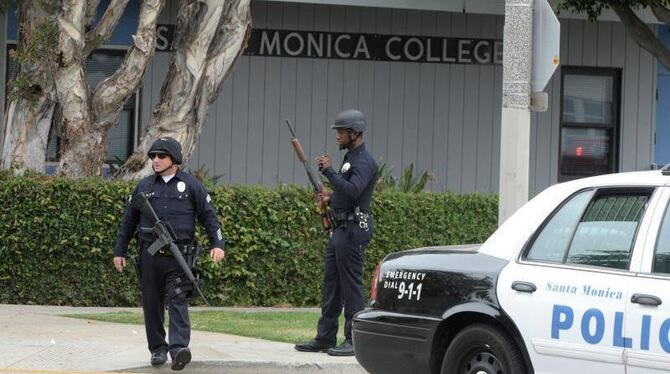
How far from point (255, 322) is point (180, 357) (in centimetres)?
324

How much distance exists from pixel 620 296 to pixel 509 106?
3.72 m

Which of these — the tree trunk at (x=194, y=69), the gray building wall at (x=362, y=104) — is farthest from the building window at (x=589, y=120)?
the tree trunk at (x=194, y=69)

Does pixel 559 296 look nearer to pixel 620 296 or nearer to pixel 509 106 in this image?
pixel 620 296

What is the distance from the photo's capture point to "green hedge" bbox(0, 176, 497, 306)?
44.4ft

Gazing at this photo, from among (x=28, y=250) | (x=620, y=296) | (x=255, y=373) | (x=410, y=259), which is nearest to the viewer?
(x=620, y=296)

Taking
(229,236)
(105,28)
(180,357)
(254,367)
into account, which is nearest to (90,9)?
(105,28)

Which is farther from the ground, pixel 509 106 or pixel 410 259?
pixel 509 106

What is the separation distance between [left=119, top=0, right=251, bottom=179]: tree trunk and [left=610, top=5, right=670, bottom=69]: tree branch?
4.73 m

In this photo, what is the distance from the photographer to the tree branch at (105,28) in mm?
14156

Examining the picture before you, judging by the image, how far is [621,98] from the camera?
747 inches

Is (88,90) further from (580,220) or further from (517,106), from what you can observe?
(580,220)

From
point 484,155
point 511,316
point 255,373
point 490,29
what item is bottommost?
point 255,373

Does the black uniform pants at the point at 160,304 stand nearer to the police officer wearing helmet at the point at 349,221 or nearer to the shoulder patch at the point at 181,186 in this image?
the shoulder patch at the point at 181,186

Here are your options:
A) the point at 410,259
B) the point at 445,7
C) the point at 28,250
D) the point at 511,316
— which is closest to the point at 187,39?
the point at 28,250
